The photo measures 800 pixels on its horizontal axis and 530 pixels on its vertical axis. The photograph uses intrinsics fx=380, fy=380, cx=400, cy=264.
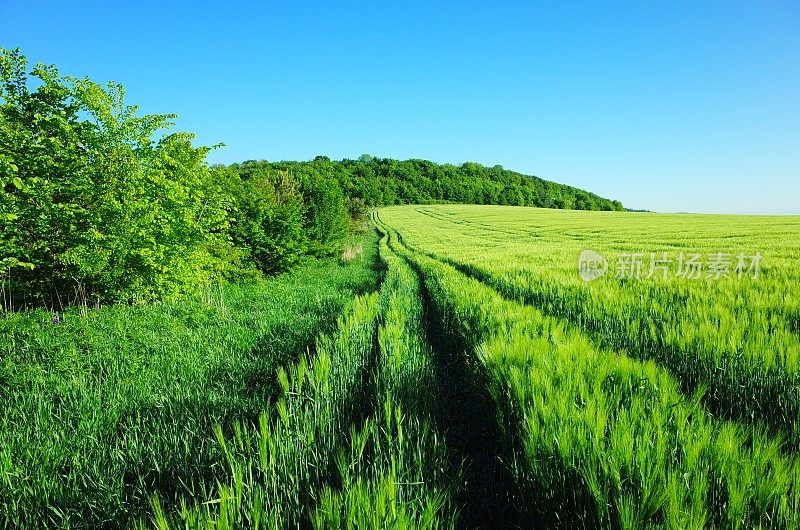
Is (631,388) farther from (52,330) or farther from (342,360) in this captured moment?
(52,330)

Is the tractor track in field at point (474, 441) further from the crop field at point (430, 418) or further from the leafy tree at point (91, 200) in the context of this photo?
the leafy tree at point (91, 200)

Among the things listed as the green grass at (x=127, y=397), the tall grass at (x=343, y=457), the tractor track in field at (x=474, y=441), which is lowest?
the tractor track in field at (x=474, y=441)

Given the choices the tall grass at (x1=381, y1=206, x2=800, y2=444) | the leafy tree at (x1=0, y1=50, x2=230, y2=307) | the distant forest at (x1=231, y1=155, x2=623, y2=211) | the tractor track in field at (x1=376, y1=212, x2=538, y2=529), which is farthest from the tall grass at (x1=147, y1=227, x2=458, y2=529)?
the distant forest at (x1=231, y1=155, x2=623, y2=211)

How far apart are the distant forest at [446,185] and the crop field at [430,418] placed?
67.7m

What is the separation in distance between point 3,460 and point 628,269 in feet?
33.0

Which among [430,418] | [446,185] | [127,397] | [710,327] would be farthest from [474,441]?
[446,185]

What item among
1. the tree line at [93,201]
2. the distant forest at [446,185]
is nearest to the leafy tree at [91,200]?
the tree line at [93,201]

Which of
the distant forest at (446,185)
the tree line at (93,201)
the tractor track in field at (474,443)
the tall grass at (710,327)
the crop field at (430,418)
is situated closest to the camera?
the crop field at (430,418)

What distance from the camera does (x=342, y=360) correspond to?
3.97 meters

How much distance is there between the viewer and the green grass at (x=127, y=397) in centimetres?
238

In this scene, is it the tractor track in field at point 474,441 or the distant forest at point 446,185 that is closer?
the tractor track in field at point 474,441

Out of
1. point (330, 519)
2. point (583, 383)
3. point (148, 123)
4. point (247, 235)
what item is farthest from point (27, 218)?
point (583, 383)

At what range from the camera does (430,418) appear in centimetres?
308

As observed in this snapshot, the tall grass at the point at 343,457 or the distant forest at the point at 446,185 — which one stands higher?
the distant forest at the point at 446,185
